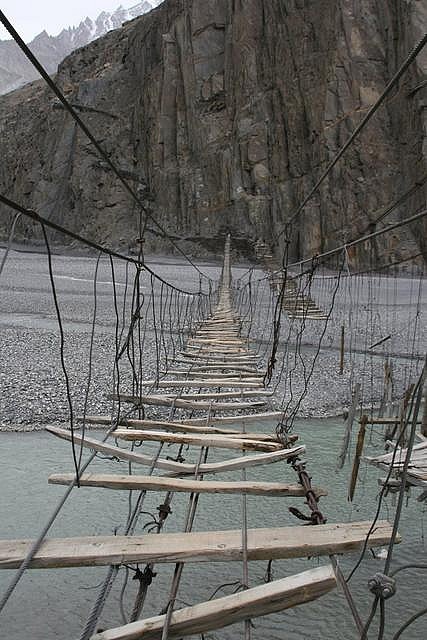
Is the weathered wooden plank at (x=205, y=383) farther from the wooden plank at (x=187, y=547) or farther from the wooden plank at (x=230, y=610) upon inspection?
the wooden plank at (x=230, y=610)

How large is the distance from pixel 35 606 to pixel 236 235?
81.4 feet

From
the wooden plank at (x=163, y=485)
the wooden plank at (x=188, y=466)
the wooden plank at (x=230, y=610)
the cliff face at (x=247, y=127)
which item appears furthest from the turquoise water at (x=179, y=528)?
the cliff face at (x=247, y=127)

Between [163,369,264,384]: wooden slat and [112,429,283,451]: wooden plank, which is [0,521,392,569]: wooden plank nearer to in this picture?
[112,429,283,451]: wooden plank

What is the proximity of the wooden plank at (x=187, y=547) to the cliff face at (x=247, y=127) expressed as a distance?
70.3 ft

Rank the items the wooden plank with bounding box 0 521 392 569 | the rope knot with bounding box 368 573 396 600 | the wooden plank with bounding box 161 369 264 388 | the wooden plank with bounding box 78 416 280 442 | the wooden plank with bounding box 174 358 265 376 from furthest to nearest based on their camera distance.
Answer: the wooden plank with bounding box 174 358 265 376 → the wooden plank with bounding box 161 369 264 388 → the wooden plank with bounding box 78 416 280 442 → the wooden plank with bounding box 0 521 392 569 → the rope knot with bounding box 368 573 396 600

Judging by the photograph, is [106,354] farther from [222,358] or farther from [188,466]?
[188,466]

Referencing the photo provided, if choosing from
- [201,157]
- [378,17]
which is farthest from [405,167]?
[201,157]

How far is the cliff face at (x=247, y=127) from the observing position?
78.7 feet

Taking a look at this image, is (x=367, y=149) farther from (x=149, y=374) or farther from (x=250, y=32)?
(x=149, y=374)

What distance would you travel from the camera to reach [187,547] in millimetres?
1443

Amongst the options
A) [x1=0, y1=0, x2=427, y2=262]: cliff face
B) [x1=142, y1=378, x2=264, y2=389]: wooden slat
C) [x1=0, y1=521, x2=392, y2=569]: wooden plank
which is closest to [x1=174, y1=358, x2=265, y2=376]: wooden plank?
[x1=142, y1=378, x2=264, y2=389]: wooden slat

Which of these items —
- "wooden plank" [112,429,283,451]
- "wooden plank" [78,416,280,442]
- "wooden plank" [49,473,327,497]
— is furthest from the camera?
"wooden plank" [78,416,280,442]

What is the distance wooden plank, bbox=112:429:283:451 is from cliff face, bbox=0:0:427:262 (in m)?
20.6

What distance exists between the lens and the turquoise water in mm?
2738
